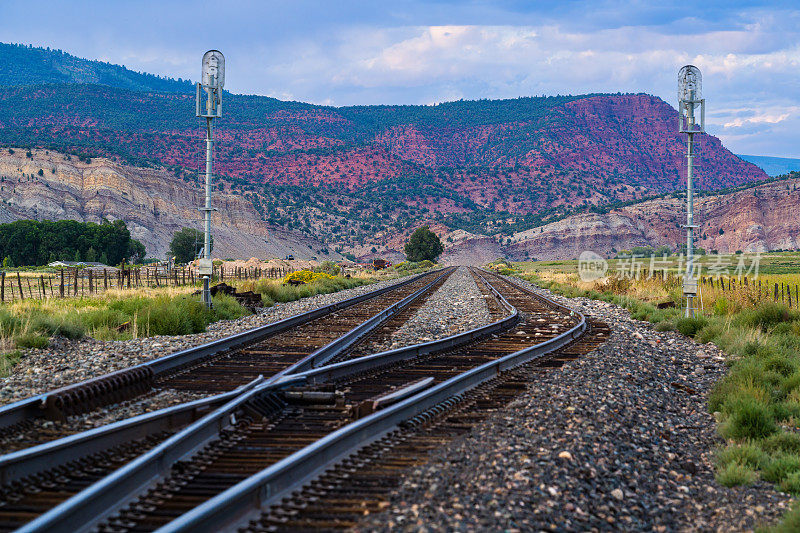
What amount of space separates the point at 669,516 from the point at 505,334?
875 cm

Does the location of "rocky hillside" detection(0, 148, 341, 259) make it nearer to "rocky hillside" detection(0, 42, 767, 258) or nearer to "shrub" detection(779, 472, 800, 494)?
"rocky hillside" detection(0, 42, 767, 258)

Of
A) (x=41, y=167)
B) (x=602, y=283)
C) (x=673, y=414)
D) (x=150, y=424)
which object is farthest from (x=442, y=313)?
(x=41, y=167)

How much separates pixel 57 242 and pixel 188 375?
79389mm

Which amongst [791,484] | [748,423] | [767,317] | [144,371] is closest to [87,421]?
[144,371]

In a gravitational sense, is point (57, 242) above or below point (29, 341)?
above

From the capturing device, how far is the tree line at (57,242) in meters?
76.9

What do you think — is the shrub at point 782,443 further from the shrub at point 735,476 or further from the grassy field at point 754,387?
the shrub at point 735,476

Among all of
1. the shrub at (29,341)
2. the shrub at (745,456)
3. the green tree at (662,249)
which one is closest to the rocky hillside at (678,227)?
the green tree at (662,249)

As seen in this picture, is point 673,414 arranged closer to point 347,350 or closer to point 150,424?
point 347,350

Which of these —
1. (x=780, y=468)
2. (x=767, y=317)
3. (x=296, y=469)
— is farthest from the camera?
(x=767, y=317)

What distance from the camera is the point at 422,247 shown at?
352 feet

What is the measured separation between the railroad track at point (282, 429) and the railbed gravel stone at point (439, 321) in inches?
39.8

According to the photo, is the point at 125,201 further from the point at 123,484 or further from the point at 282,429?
the point at 123,484

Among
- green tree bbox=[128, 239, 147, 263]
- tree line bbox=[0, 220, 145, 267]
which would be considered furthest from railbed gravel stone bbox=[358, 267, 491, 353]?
green tree bbox=[128, 239, 147, 263]
